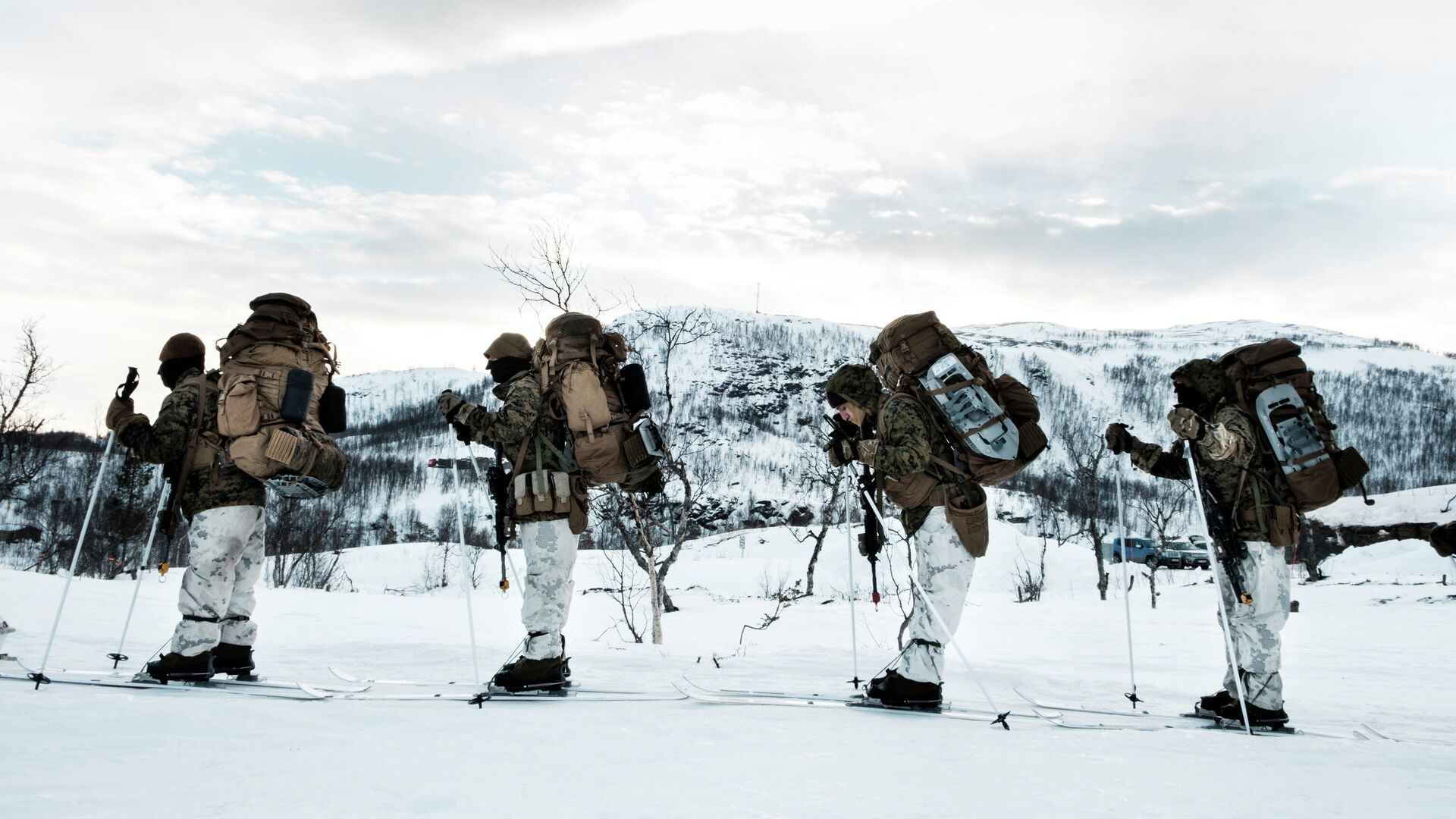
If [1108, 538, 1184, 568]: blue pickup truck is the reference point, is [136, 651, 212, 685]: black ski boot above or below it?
below

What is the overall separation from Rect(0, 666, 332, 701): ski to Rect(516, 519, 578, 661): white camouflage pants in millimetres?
1057

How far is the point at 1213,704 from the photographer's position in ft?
15.6

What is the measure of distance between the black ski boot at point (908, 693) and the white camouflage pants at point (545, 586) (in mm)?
1778

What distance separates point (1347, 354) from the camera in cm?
15762

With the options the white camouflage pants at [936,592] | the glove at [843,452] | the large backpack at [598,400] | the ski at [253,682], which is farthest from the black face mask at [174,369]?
the white camouflage pants at [936,592]

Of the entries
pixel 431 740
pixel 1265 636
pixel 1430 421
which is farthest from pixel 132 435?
pixel 1430 421

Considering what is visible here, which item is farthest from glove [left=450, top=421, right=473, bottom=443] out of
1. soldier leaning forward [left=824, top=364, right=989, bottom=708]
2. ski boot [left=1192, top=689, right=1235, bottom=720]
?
ski boot [left=1192, top=689, right=1235, bottom=720]

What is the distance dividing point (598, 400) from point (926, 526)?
1932 mm

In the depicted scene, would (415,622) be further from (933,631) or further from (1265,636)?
(1265,636)

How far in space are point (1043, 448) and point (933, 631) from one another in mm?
1210

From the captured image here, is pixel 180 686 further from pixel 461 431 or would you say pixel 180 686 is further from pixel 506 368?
pixel 506 368

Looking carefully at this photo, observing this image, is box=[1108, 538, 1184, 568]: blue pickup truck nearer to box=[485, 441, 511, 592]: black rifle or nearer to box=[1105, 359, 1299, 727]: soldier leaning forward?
box=[1105, 359, 1299, 727]: soldier leaning forward

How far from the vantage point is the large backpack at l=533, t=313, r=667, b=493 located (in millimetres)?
4727

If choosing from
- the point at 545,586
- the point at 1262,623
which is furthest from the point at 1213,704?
the point at 545,586
